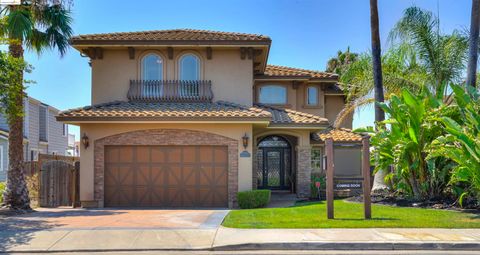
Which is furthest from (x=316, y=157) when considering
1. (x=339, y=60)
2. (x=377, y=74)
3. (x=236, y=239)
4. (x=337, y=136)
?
(x=339, y=60)

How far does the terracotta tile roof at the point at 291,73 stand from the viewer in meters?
24.5

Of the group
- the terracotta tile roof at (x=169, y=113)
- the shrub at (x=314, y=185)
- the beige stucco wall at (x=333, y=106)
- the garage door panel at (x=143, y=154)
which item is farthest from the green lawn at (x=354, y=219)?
the beige stucco wall at (x=333, y=106)

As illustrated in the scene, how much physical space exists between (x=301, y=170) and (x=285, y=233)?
9797 mm

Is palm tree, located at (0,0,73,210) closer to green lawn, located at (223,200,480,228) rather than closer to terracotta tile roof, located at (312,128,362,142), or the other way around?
green lawn, located at (223,200,480,228)

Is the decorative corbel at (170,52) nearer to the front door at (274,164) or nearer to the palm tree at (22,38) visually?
the palm tree at (22,38)

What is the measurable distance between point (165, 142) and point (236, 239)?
829 centimetres

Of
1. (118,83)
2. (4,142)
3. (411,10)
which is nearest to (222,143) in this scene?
(118,83)

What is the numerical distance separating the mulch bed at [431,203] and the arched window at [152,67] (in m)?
8.83

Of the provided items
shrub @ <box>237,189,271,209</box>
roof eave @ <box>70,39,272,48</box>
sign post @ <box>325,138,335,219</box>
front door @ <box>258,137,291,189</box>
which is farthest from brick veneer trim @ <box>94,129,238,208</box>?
front door @ <box>258,137,291,189</box>

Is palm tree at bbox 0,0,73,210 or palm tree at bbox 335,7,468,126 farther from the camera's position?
palm tree at bbox 335,7,468,126

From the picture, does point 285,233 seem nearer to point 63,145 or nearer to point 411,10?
point 411,10

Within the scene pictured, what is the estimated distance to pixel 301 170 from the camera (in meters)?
20.8

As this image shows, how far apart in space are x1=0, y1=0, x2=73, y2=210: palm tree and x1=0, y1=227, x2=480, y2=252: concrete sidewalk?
16.2 feet

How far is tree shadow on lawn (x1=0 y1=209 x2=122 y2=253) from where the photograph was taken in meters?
10.8
